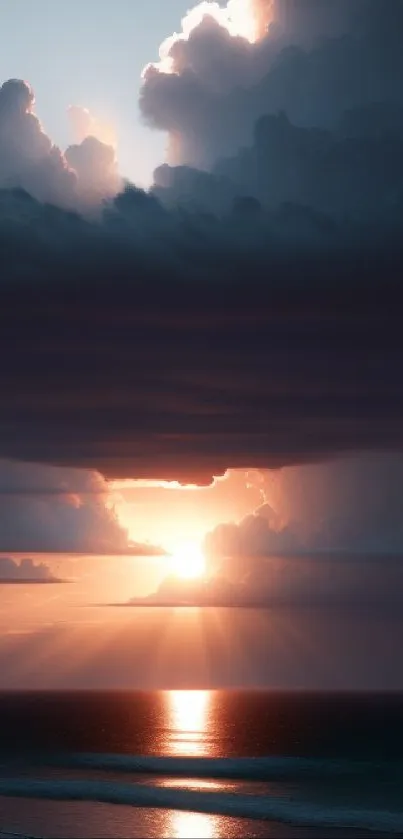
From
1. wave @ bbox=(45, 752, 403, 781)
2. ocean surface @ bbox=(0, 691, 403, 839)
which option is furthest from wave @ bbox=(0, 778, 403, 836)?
wave @ bbox=(45, 752, 403, 781)

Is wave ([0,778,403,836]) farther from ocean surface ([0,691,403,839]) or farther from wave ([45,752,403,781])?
wave ([45,752,403,781])

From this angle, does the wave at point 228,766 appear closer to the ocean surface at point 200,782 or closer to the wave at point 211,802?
the ocean surface at point 200,782

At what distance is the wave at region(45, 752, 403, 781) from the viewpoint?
4048 inches

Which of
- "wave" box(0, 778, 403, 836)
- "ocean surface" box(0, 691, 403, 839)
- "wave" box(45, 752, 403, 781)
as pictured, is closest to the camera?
"ocean surface" box(0, 691, 403, 839)

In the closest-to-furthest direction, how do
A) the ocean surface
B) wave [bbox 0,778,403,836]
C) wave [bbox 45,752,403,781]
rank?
the ocean surface < wave [bbox 0,778,403,836] < wave [bbox 45,752,403,781]

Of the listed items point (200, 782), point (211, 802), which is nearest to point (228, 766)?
point (200, 782)

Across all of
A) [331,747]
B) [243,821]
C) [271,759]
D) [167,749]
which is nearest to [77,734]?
[167,749]

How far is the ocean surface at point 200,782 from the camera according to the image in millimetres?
64062

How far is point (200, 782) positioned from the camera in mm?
94250

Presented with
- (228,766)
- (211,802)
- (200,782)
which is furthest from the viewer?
(228,766)

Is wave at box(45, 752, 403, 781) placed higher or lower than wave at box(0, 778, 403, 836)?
higher

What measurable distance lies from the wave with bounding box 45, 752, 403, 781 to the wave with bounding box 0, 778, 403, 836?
1537 centimetres

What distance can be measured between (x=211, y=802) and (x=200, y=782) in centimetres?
1790

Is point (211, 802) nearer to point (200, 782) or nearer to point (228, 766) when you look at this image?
point (200, 782)
